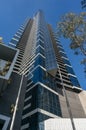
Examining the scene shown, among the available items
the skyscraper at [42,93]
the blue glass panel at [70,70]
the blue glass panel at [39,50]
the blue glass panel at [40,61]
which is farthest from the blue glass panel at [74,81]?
the blue glass panel at [39,50]

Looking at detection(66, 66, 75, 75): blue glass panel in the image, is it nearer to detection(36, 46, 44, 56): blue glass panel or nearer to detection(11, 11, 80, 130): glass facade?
detection(11, 11, 80, 130): glass facade

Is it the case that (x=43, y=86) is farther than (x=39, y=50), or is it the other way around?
(x=39, y=50)

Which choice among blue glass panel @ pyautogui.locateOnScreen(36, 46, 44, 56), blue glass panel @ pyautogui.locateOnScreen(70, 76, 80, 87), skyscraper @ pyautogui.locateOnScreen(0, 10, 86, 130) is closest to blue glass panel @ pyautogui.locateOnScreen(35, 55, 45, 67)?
skyscraper @ pyautogui.locateOnScreen(0, 10, 86, 130)

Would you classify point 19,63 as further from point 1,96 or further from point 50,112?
point 1,96

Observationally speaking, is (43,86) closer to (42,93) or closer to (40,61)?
(42,93)

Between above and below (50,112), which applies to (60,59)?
above

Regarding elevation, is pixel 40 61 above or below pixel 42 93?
above

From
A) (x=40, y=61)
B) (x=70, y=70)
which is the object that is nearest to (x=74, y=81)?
(x=70, y=70)

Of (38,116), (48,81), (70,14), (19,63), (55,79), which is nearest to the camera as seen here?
(70,14)

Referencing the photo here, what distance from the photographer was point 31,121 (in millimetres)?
47688

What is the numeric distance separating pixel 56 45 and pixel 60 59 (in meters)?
16.9

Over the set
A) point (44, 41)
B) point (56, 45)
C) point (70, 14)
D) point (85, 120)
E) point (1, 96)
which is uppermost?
point (56, 45)

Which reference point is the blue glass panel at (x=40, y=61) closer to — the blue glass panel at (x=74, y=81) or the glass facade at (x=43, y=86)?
the glass facade at (x=43, y=86)

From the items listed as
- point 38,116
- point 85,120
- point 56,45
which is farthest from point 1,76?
point 56,45
